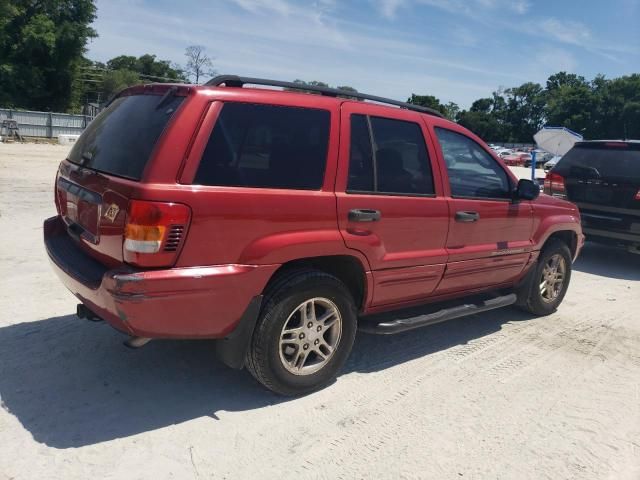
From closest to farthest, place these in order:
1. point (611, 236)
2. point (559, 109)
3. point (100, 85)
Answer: point (611, 236) → point (100, 85) → point (559, 109)

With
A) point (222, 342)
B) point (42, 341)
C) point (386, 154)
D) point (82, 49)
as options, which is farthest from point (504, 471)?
point (82, 49)

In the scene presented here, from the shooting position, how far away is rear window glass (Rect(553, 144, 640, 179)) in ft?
25.0

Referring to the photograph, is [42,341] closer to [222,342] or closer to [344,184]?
[222,342]

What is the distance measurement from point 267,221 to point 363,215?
2.33 ft

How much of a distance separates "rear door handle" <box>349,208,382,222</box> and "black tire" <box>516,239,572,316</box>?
7.55ft

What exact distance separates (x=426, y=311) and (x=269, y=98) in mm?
2333

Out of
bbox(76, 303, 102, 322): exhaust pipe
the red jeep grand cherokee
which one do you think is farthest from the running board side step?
bbox(76, 303, 102, 322): exhaust pipe

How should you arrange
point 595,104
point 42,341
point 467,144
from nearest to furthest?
point 42,341
point 467,144
point 595,104

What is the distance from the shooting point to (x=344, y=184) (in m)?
3.51

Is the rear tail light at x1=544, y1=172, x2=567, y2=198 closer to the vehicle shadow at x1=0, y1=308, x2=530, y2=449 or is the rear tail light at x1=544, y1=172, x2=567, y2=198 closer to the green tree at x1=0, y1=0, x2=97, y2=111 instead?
the vehicle shadow at x1=0, y1=308, x2=530, y2=449

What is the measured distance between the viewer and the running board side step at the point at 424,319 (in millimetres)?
3873

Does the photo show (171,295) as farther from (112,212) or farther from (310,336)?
(310,336)

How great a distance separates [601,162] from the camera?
7.98m

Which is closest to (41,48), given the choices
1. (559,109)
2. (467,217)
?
(467,217)
